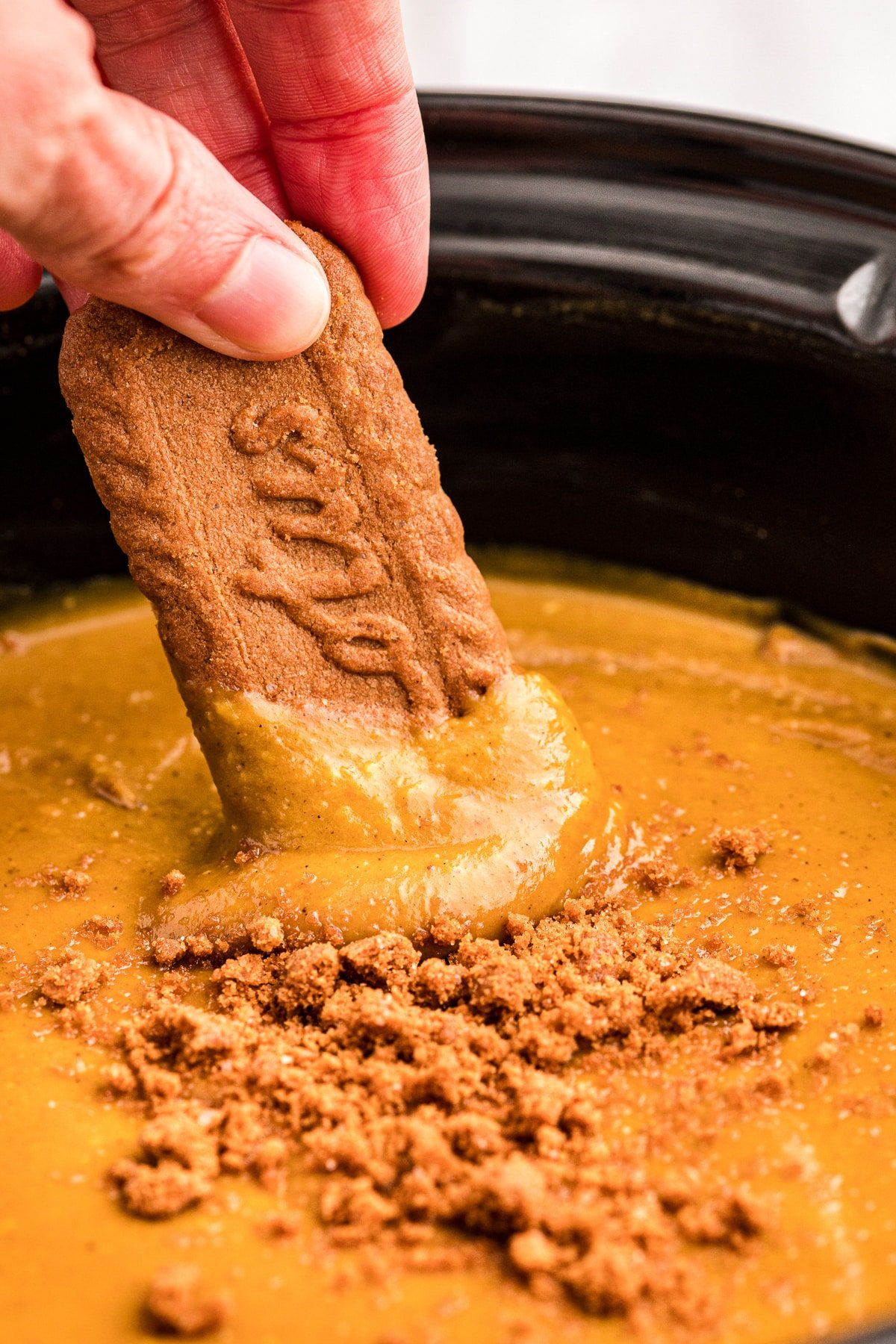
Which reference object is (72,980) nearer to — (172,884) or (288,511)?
(172,884)

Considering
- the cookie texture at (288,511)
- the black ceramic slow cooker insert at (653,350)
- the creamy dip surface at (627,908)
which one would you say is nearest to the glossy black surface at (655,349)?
the black ceramic slow cooker insert at (653,350)

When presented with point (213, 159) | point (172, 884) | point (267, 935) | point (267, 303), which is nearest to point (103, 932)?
point (172, 884)

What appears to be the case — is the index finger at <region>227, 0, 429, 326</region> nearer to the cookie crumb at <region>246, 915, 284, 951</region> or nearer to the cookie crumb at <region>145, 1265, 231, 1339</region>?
the cookie crumb at <region>246, 915, 284, 951</region>

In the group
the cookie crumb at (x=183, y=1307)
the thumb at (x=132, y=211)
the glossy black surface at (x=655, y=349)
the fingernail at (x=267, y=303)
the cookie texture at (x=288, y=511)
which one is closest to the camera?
the cookie crumb at (x=183, y=1307)

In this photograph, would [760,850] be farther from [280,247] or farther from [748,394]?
[280,247]

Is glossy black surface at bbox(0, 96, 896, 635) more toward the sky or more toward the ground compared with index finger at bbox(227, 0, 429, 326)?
more toward the ground

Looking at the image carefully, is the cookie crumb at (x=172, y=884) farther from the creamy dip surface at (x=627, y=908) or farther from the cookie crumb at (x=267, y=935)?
the cookie crumb at (x=267, y=935)

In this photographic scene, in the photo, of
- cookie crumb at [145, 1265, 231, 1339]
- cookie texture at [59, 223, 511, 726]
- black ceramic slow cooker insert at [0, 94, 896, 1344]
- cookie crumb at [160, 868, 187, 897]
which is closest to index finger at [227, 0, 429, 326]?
cookie texture at [59, 223, 511, 726]
